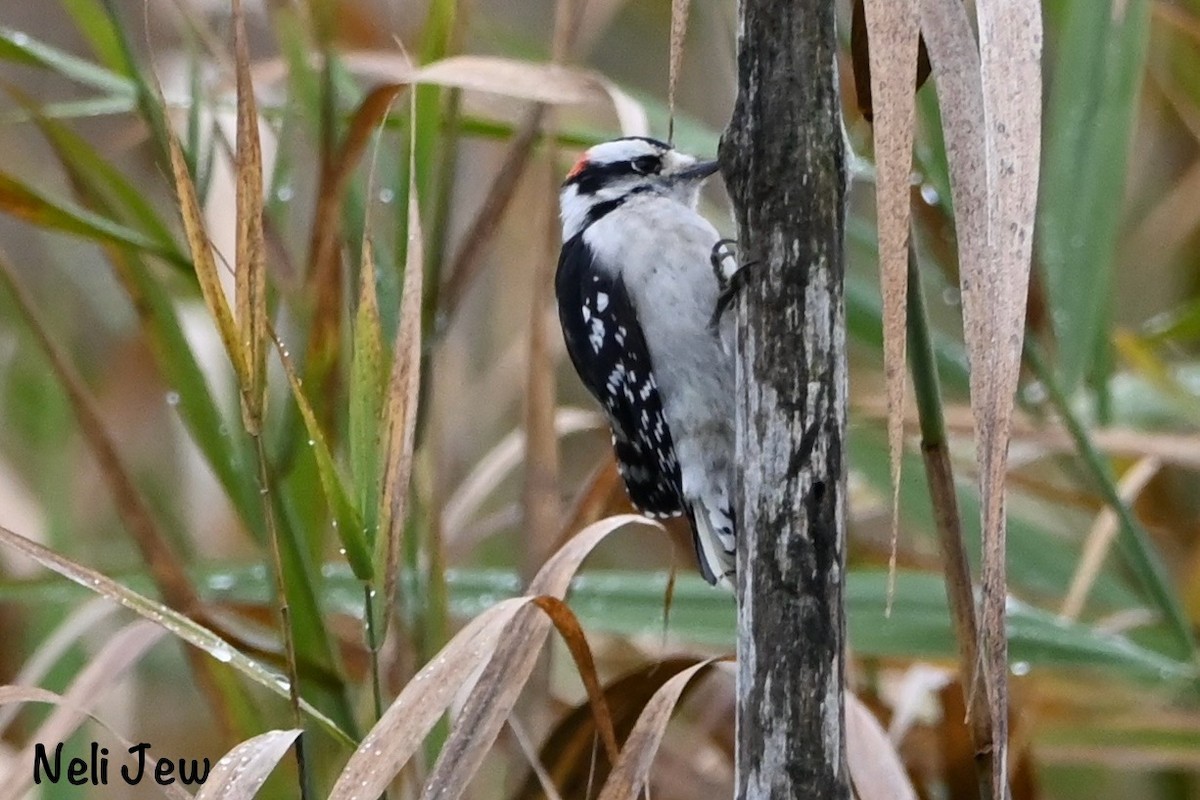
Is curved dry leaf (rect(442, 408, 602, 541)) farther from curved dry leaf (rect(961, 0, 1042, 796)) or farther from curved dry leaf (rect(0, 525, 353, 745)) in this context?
curved dry leaf (rect(961, 0, 1042, 796))

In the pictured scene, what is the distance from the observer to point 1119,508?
1511 millimetres

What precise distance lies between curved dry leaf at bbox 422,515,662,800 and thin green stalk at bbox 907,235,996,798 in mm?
318

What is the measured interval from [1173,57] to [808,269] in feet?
6.61

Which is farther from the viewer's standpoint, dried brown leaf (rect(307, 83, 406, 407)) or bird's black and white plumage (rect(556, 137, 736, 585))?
bird's black and white plumage (rect(556, 137, 736, 585))

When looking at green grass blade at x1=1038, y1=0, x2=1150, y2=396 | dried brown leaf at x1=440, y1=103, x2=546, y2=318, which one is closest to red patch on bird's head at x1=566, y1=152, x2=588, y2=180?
dried brown leaf at x1=440, y1=103, x2=546, y2=318

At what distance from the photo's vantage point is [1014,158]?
32.7 inches

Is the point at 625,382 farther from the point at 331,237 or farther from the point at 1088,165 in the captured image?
the point at 1088,165

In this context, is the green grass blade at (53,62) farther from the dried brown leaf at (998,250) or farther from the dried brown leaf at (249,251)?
the dried brown leaf at (998,250)

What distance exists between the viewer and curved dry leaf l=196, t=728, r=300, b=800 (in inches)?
40.2

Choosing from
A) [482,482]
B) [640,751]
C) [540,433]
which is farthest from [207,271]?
[482,482]

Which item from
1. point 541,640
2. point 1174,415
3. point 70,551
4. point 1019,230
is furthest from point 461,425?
point 1019,230

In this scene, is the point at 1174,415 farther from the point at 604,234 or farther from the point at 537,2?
the point at 537,2

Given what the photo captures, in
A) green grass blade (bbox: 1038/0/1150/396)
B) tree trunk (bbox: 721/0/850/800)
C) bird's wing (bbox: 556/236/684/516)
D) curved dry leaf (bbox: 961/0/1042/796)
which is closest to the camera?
curved dry leaf (bbox: 961/0/1042/796)

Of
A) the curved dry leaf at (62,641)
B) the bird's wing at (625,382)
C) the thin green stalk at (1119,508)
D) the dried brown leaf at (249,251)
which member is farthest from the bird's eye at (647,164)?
the dried brown leaf at (249,251)
